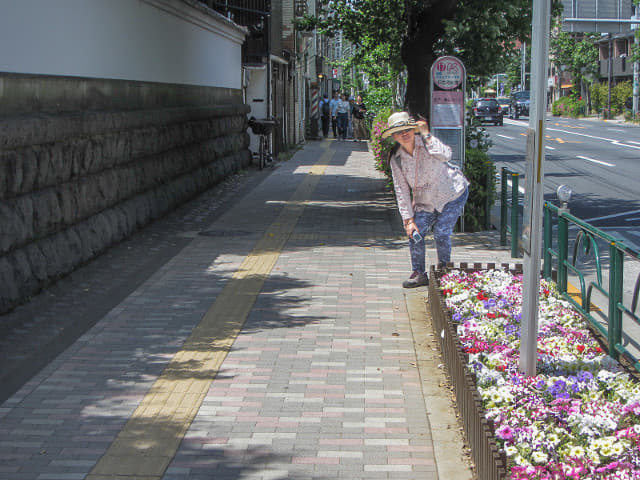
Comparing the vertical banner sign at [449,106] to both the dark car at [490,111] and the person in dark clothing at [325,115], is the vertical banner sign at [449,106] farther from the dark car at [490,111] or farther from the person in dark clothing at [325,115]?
the dark car at [490,111]

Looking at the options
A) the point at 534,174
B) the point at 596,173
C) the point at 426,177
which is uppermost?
the point at 534,174

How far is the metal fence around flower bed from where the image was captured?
12.5 ft

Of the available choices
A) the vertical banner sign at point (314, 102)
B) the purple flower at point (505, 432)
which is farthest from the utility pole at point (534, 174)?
the vertical banner sign at point (314, 102)

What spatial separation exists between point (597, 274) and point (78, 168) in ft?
18.5

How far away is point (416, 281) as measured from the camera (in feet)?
27.9

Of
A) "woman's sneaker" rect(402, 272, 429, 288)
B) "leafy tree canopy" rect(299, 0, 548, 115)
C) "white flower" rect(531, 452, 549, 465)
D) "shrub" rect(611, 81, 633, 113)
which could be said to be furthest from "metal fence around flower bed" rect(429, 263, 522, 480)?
"shrub" rect(611, 81, 633, 113)

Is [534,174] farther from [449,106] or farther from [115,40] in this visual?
[115,40]

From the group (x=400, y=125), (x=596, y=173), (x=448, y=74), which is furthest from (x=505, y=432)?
(x=596, y=173)

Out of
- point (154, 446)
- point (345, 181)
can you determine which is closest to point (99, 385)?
point (154, 446)

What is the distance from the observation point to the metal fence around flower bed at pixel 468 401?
12.5ft

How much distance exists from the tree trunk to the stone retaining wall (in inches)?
148

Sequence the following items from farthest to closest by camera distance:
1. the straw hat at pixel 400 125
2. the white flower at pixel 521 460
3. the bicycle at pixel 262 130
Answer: the bicycle at pixel 262 130 < the straw hat at pixel 400 125 < the white flower at pixel 521 460

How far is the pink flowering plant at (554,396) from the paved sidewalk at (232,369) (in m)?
0.37

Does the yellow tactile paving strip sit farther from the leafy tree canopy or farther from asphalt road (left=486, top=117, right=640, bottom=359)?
the leafy tree canopy
